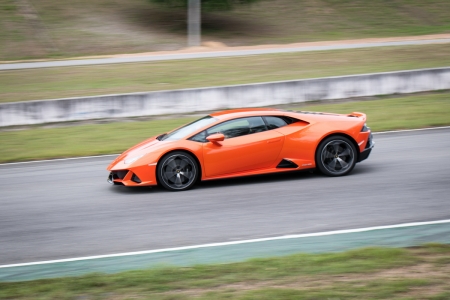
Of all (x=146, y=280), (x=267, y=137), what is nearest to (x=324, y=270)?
(x=146, y=280)

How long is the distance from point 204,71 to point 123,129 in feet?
29.7

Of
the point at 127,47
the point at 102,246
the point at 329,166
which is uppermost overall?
the point at 127,47

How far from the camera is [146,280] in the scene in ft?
18.0

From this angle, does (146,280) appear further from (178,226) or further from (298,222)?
(298,222)

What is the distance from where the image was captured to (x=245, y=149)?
9477 mm

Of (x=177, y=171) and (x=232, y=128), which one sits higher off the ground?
(x=232, y=128)

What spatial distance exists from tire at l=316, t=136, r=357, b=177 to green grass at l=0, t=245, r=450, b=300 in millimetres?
3775

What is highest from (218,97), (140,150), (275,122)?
(218,97)

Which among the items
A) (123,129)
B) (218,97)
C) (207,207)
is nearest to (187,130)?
(207,207)

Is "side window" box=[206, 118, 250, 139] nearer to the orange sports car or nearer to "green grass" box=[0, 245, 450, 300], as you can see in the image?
the orange sports car

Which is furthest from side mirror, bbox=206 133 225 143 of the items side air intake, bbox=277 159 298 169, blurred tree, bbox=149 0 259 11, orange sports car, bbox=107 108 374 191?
blurred tree, bbox=149 0 259 11

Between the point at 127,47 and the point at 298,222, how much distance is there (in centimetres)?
2767

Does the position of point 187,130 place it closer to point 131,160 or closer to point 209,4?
point 131,160

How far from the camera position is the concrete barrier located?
16641 mm
